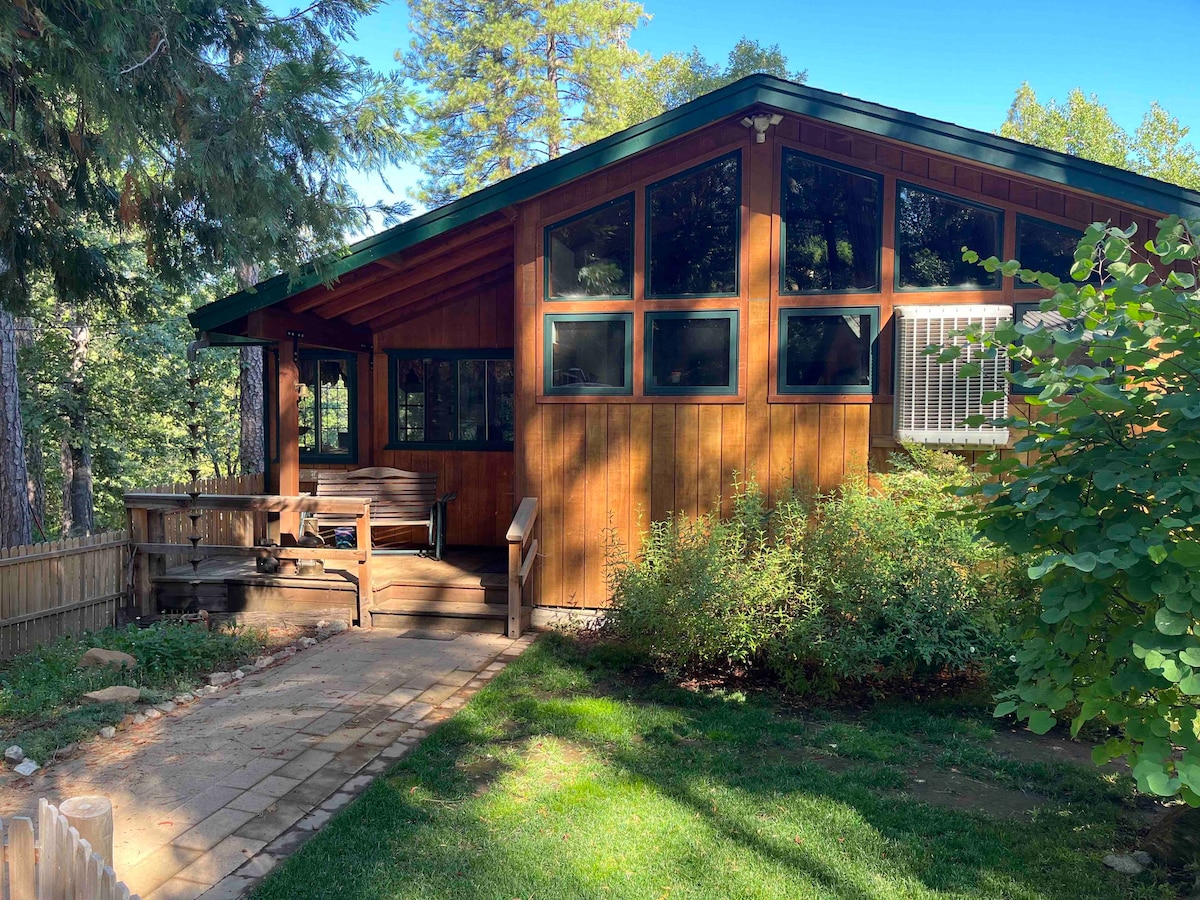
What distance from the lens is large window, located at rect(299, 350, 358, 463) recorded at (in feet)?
31.6

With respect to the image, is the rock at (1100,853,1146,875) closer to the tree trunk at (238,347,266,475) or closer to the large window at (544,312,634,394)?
the large window at (544,312,634,394)

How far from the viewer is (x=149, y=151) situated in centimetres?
549

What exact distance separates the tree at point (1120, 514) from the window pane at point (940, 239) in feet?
12.4

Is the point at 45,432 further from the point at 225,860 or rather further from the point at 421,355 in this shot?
the point at 225,860

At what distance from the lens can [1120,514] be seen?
8.36 feet

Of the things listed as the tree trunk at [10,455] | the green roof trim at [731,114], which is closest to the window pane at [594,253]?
the green roof trim at [731,114]

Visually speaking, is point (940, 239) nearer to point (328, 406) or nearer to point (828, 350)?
point (828, 350)

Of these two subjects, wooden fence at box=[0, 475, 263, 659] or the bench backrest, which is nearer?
wooden fence at box=[0, 475, 263, 659]

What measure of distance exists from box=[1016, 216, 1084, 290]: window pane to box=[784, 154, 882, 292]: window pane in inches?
41.5

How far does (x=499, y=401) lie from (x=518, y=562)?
118 inches

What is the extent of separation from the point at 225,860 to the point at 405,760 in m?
1.14

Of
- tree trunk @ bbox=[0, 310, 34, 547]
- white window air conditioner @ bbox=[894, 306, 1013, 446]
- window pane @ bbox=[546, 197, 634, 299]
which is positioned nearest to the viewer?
white window air conditioner @ bbox=[894, 306, 1013, 446]

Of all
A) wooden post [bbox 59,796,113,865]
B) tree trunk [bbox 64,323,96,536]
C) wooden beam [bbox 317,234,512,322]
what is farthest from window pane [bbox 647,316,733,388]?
tree trunk [bbox 64,323,96,536]

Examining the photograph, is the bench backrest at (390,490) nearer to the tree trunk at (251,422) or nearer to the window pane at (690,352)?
the window pane at (690,352)
